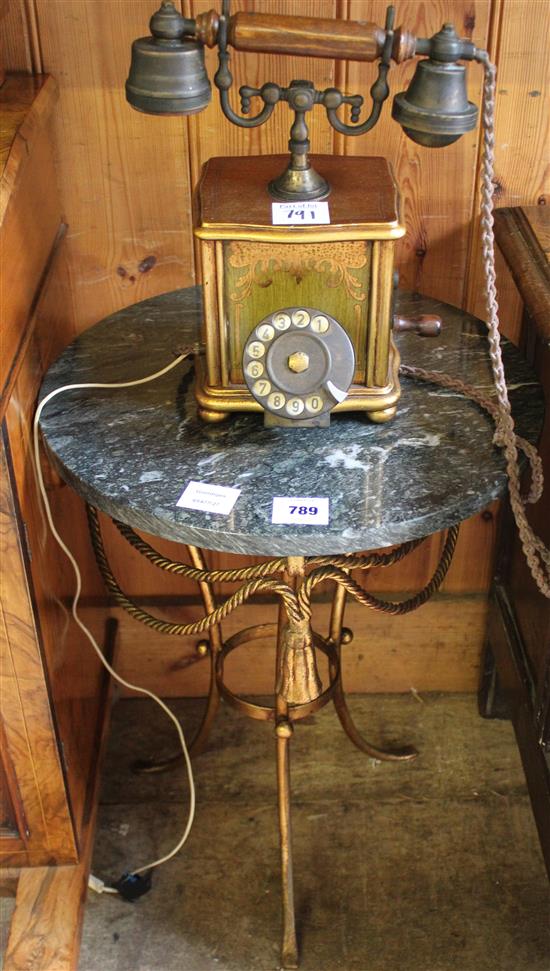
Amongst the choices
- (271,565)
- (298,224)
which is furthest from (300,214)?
(271,565)

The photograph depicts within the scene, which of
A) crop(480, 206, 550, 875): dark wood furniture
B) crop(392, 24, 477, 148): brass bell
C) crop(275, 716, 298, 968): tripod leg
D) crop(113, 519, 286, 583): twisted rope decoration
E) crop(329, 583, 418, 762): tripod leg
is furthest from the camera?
crop(329, 583, 418, 762): tripod leg

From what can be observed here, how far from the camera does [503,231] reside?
1523 mm

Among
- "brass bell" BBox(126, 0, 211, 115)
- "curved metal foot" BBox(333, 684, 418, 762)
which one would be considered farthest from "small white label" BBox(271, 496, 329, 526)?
"curved metal foot" BBox(333, 684, 418, 762)

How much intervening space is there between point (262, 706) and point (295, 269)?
762 mm

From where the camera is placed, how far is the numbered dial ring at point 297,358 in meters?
1.22

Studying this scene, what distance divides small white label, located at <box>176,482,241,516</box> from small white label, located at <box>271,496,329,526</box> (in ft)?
0.17

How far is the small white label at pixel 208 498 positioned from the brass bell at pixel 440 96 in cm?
46

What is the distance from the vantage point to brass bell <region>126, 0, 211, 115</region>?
1.15 meters

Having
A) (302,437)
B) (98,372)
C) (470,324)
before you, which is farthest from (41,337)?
(470,324)

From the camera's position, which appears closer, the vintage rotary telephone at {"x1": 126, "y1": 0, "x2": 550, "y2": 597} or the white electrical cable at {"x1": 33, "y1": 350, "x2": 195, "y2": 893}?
the vintage rotary telephone at {"x1": 126, "y1": 0, "x2": 550, "y2": 597}

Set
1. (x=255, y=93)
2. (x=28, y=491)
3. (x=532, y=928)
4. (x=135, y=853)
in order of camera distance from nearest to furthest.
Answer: (x=255, y=93) → (x=28, y=491) → (x=532, y=928) → (x=135, y=853)

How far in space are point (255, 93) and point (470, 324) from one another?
501mm

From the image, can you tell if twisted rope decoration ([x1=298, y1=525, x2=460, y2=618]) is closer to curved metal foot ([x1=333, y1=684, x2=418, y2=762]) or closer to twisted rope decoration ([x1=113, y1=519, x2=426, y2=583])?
twisted rope decoration ([x1=113, y1=519, x2=426, y2=583])

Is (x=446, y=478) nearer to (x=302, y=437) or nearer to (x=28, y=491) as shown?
(x=302, y=437)
